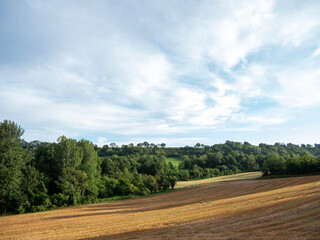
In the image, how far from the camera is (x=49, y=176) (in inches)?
1721

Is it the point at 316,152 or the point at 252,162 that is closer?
the point at 252,162

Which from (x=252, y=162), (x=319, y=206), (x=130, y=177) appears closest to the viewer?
(x=319, y=206)

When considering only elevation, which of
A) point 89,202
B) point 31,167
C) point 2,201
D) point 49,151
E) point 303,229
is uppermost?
point 49,151

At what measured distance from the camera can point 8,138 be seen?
3512 centimetres

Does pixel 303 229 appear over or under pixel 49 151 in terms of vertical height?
under

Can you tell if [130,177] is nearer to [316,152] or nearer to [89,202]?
[89,202]

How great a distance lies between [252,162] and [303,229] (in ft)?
341

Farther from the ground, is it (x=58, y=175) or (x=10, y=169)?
(x=10, y=169)

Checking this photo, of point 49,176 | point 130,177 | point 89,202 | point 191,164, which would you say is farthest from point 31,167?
point 191,164

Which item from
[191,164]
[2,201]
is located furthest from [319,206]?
[191,164]

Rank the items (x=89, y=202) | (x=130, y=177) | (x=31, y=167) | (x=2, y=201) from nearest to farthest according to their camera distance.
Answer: (x=2, y=201) → (x=31, y=167) → (x=89, y=202) → (x=130, y=177)

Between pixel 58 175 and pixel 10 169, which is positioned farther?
pixel 58 175

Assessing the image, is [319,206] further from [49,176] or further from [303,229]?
[49,176]

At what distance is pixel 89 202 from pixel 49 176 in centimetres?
1183
